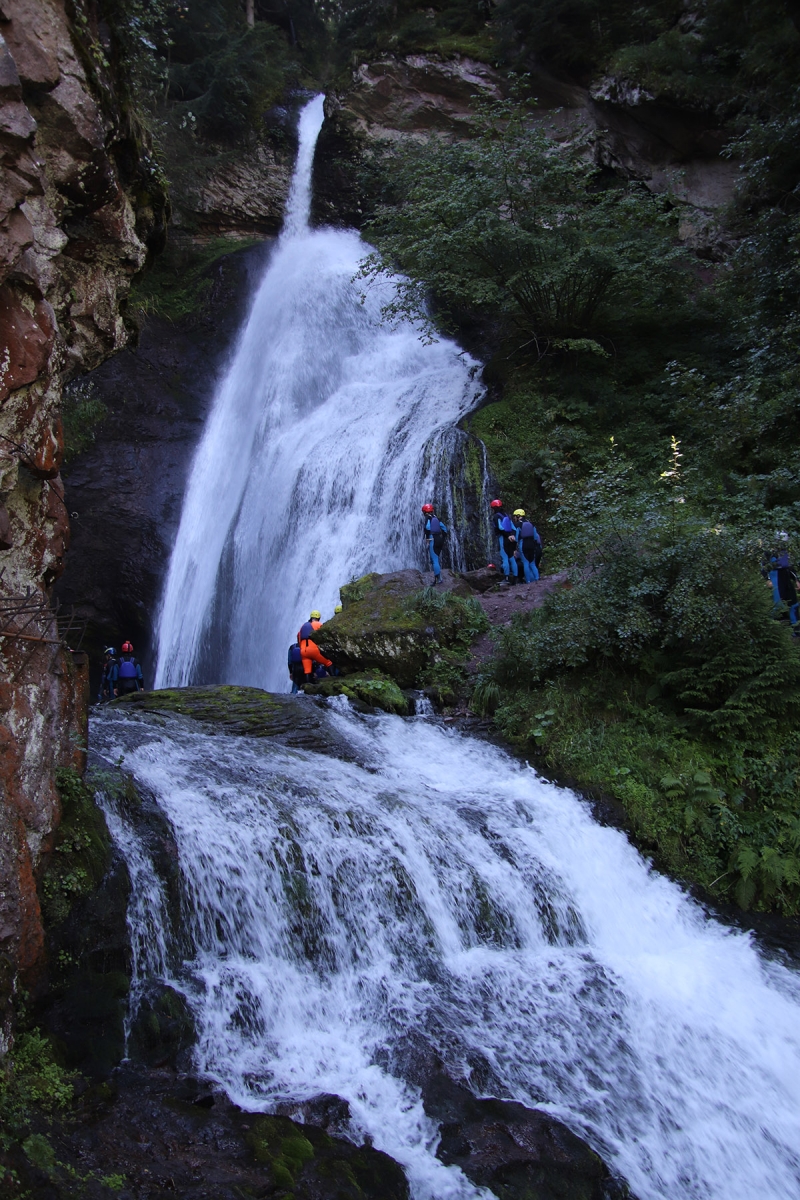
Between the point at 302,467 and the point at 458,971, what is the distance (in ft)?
44.2

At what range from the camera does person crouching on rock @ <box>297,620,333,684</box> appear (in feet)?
→ 40.4

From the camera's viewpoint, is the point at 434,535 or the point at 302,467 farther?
the point at 302,467

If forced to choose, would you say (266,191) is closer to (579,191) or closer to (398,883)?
(579,191)

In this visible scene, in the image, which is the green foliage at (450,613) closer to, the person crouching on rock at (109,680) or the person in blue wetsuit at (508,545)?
the person in blue wetsuit at (508,545)

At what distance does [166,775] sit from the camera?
741 cm

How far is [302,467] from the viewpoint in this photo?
1792cm

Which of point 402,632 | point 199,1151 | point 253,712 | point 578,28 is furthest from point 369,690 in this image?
point 578,28

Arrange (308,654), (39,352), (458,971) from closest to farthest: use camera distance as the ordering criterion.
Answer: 1. (39,352)
2. (458,971)
3. (308,654)

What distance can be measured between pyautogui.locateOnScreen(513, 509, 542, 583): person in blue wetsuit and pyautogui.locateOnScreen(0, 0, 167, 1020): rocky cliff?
8.46 metres

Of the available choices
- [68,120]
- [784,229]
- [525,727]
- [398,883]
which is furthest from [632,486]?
[68,120]

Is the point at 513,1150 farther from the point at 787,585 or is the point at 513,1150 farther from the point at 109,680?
the point at 109,680

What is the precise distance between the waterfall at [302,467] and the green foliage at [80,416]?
2726 mm

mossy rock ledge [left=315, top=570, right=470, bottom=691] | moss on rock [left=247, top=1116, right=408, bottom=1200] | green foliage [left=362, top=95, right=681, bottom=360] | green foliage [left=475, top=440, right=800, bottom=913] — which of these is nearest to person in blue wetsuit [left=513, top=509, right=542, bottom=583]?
mossy rock ledge [left=315, top=570, right=470, bottom=691]

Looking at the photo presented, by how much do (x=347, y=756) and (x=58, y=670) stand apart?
14.6 feet
